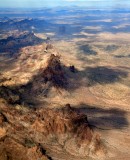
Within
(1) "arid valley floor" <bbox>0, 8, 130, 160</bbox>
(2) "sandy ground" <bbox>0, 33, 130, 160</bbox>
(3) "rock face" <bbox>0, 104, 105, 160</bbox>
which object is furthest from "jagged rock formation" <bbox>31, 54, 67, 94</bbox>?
(3) "rock face" <bbox>0, 104, 105, 160</bbox>

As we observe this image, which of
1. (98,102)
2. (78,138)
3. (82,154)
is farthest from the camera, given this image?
(98,102)

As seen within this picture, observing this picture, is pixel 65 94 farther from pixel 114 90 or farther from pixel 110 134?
pixel 110 134

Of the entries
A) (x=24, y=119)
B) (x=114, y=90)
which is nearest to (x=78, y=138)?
(x=24, y=119)

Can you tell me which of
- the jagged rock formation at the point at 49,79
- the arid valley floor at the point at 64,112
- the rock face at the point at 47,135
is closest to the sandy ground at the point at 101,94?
the arid valley floor at the point at 64,112

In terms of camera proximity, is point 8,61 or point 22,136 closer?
point 22,136

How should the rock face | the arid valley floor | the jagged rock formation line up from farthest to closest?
the jagged rock formation → the arid valley floor → the rock face

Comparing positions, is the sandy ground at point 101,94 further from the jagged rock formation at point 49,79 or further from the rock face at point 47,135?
the rock face at point 47,135

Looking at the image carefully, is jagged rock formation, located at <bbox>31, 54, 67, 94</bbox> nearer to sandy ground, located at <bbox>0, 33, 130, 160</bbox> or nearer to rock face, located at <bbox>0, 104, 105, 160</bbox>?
sandy ground, located at <bbox>0, 33, 130, 160</bbox>

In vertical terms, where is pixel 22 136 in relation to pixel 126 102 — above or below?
above
